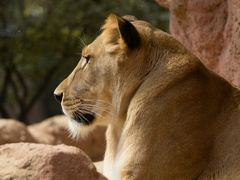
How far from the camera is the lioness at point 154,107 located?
13.2 feet

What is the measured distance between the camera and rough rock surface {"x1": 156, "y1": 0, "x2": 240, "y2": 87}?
5.48m

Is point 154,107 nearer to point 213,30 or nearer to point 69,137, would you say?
point 213,30

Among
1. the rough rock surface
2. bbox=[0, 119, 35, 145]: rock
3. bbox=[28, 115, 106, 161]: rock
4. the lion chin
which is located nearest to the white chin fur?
the lion chin

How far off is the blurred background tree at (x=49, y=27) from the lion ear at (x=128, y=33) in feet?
25.0

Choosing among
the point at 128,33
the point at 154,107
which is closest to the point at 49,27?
the point at 128,33

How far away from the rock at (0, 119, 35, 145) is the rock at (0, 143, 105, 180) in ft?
13.6

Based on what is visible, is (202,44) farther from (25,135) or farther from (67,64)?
(67,64)

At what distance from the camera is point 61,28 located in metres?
12.9

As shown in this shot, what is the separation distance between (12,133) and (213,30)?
3.00 m

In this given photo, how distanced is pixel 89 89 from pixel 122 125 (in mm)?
335

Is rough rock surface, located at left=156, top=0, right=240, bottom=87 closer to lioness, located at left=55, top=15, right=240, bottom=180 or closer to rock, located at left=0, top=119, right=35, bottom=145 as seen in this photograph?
lioness, located at left=55, top=15, right=240, bottom=180

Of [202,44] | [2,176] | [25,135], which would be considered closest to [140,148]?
[2,176]

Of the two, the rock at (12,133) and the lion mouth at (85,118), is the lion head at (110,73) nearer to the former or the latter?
the lion mouth at (85,118)

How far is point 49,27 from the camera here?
41.8ft
